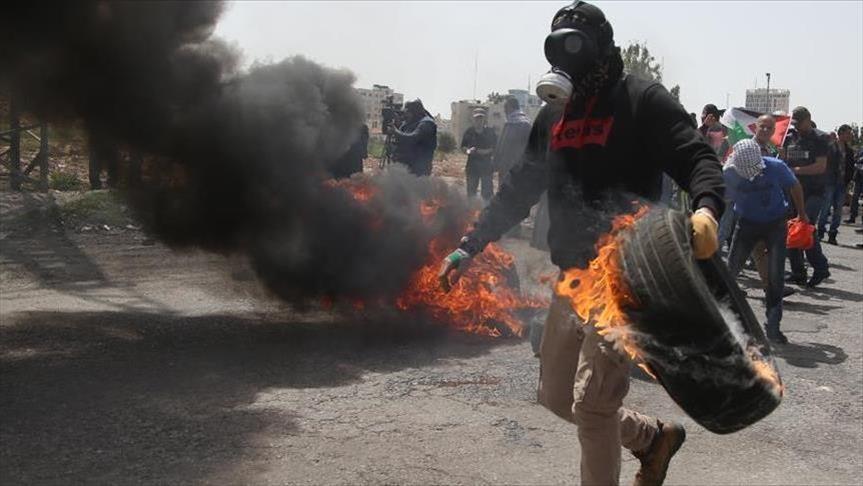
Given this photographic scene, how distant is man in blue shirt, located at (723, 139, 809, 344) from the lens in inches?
265

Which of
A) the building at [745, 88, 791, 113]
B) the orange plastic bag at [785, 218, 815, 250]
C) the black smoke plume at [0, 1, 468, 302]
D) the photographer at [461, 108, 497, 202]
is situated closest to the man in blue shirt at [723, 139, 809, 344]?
the orange plastic bag at [785, 218, 815, 250]

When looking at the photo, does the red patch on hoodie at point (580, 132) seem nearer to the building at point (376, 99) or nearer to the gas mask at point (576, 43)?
the gas mask at point (576, 43)

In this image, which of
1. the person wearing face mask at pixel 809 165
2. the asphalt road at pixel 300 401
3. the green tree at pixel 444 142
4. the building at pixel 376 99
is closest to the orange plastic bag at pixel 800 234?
the asphalt road at pixel 300 401

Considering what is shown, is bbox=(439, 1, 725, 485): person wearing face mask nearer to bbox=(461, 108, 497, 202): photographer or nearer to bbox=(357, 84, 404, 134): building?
bbox=(357, 84, 404, 134): building

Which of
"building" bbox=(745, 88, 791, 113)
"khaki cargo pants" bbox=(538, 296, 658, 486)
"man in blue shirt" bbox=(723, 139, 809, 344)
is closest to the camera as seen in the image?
"khaki cargo pants" bbox=(538, 296, 658, 486)

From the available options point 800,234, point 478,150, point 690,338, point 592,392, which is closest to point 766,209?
point 800,234

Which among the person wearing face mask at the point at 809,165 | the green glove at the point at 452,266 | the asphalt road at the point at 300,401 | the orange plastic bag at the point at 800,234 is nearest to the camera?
the green glove at the point at 452,266

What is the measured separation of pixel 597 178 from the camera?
3.27 m

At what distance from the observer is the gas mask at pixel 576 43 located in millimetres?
3252

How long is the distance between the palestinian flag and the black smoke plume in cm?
521

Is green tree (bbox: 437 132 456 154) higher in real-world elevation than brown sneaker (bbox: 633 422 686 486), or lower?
higher

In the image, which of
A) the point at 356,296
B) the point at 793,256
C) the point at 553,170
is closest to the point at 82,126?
the point at 356,296

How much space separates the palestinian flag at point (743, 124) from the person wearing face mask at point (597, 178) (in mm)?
7988

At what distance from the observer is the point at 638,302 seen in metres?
2.77
